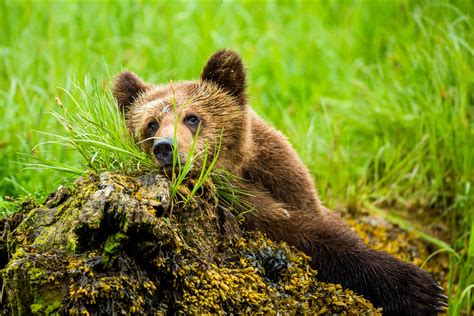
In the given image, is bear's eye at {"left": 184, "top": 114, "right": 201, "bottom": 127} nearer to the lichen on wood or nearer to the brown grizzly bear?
the brown grizzly bear

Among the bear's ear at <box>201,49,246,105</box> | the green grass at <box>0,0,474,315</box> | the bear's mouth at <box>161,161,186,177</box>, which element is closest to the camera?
the bear's mouth at <box>161,161,186,177</box>

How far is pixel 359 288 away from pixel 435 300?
0.49 metres

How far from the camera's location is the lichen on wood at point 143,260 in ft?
8.86

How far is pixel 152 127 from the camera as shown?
4238mm

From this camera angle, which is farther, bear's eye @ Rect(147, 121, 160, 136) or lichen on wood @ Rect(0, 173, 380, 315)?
bear's eye @ Rect(147, 121, 160, 136)

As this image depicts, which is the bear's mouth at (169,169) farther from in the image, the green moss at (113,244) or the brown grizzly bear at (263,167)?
the green moss at (113,244)

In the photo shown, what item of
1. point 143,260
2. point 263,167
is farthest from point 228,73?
point 143,260

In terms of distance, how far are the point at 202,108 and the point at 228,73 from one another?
406 millimetres

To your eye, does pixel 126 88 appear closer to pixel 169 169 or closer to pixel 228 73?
pixel 228 73

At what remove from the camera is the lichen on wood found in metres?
2.70

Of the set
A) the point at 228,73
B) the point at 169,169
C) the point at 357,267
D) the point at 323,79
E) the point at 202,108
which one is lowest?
the point at 357,267

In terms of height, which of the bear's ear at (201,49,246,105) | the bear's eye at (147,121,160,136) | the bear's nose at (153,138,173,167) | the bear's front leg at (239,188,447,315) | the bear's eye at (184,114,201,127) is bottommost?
the bear's front leg at (239,188,447,315)

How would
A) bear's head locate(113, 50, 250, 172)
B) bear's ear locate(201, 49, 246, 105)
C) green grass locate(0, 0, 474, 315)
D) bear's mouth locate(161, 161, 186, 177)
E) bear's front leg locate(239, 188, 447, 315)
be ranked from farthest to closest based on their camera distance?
green grass locate(0, 0, 474, 315) → bear's ear locate(201, 49, 246, 105) → bear's head locate(113, 50, 250, 172) → bear's front leg locate(239, 188, 447, 315) → bear's mouth locate(161, 161, 186, 177)

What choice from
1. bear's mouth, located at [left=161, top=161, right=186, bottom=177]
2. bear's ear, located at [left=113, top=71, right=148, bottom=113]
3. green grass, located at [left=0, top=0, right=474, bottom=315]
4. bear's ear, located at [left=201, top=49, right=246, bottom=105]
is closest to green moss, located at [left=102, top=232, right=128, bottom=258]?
bear's mouth, located at [left=161, top=161, right=186, bottom=177]
